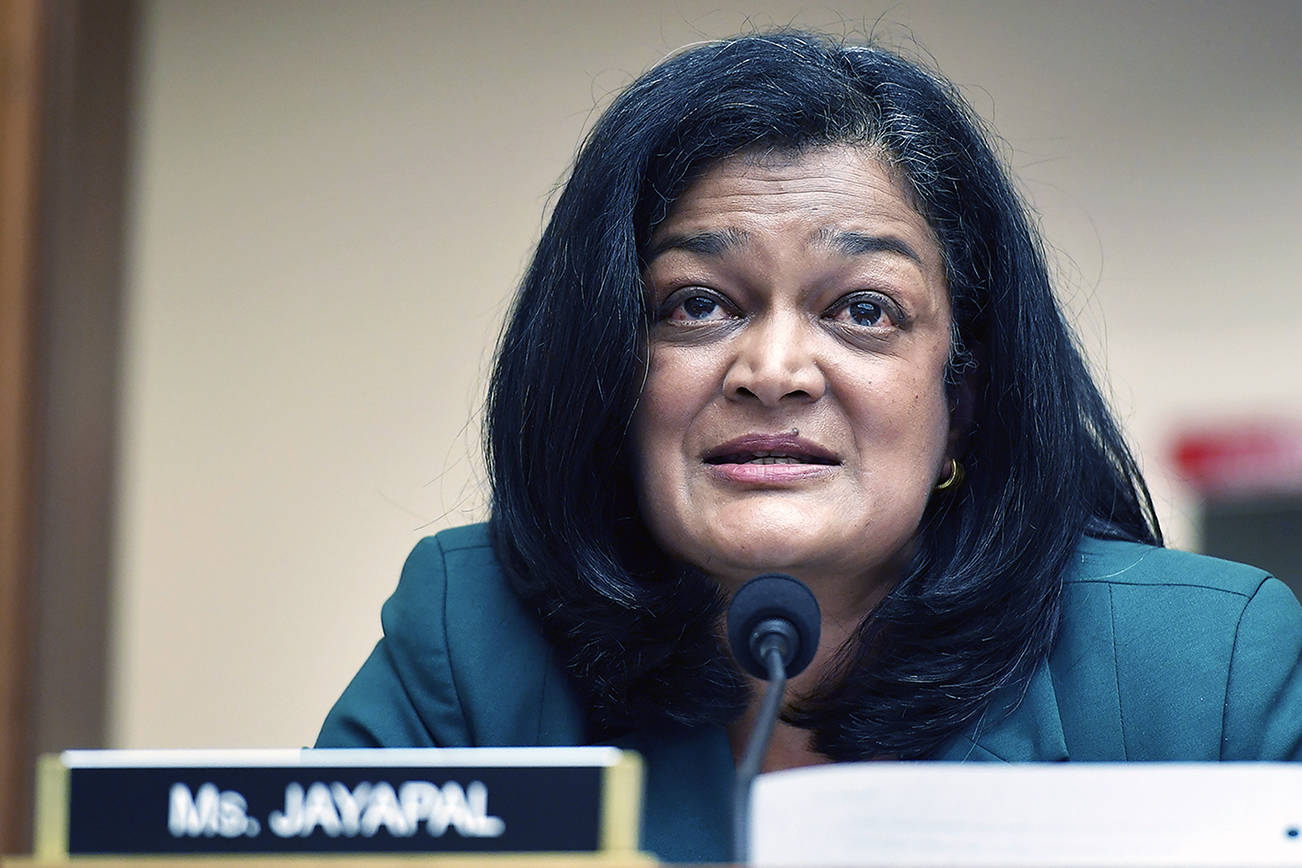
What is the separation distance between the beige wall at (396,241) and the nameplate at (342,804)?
100 inches

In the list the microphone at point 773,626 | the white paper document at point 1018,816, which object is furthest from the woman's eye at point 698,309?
the white paper document at point 1018,816

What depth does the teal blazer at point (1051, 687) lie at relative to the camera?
4.61 feet

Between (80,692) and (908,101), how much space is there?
205 cm

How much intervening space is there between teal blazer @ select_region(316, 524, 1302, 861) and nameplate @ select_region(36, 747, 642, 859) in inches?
23.8

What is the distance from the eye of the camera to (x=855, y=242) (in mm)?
1476

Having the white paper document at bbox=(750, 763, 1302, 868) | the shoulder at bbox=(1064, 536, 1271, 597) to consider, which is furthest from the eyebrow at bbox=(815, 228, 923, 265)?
the white paper document at bbox=(750, 763, 1302, 868)

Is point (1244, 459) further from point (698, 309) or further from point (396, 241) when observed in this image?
point (698, 309)

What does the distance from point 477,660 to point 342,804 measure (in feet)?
2.43

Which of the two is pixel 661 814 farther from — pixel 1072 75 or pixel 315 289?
pixel 1072 75

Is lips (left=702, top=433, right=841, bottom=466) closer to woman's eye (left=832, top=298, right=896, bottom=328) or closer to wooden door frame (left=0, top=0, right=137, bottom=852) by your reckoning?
woman's eye (left=832, top=298, right=896, bottom=328)

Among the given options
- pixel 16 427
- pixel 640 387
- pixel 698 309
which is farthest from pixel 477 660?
pixel 16 427

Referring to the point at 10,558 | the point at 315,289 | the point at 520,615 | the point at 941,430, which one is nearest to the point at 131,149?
the point at 315,289

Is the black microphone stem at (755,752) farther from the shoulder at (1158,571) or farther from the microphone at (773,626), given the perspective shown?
the shoulder at (1158,571)

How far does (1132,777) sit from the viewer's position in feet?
2.64
